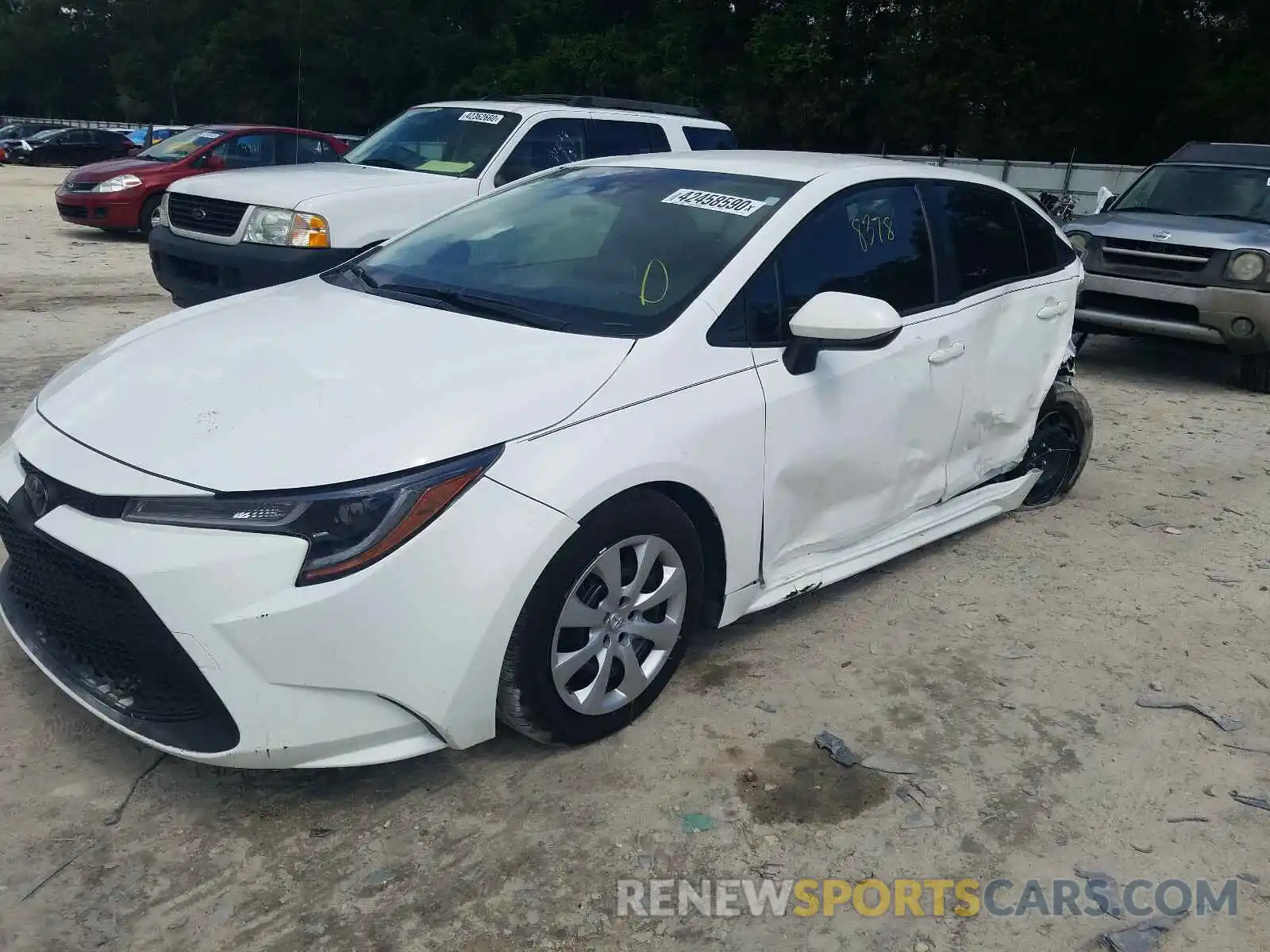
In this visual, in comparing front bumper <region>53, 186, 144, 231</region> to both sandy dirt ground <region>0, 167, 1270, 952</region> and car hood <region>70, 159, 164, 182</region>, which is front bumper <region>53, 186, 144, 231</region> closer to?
car hood <region>70, 159, 164, 182</region>

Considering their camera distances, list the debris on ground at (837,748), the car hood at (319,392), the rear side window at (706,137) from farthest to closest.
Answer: the rear side window at (706,137), the debris on ground at (837,748), the car hood at (319,392)

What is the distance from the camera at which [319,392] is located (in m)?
2.91

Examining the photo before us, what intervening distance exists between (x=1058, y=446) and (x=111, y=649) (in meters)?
4.23

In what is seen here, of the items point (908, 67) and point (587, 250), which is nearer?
point (587, 250)

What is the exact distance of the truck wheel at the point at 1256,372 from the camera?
830cm

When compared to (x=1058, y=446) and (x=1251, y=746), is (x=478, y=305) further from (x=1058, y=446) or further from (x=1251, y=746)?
(x=1058, y=446)

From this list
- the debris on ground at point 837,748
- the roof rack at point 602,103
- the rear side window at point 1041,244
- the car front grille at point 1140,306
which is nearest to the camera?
the debris on ground at point 837,748

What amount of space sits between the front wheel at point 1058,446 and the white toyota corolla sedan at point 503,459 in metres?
0.86

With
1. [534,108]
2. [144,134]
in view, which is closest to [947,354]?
[534,108]

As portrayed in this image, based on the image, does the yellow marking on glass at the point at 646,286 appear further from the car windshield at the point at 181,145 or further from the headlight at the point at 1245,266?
the car windshield at the point at 181,145

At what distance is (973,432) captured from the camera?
4473 millimetres

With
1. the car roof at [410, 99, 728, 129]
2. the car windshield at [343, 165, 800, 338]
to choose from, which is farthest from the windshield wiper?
the car roof at [410, 99, 728, 129]

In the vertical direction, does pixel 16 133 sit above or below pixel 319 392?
below

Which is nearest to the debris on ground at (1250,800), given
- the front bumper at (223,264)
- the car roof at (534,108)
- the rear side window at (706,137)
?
the front bumper at (223,264)
